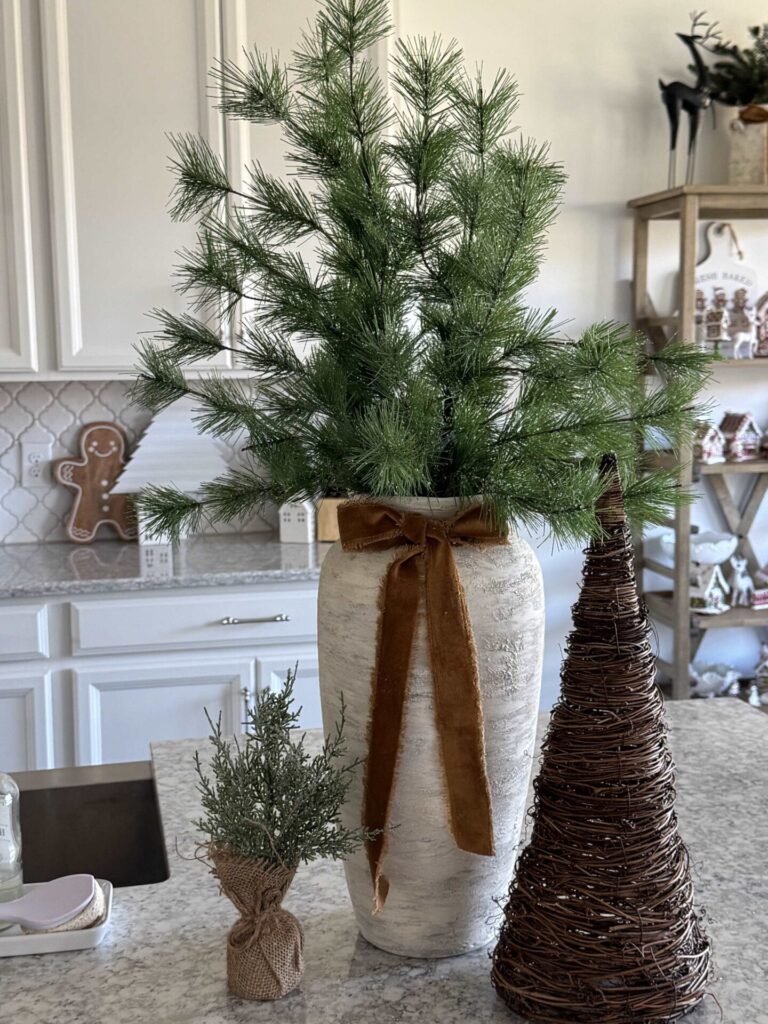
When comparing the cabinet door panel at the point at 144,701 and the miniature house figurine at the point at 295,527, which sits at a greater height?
the miniature house figurine at the point at 295,527

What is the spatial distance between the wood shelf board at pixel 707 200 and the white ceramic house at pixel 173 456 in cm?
143

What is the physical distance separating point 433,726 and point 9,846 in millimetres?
462

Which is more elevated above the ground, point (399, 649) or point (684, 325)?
point (684, 325)

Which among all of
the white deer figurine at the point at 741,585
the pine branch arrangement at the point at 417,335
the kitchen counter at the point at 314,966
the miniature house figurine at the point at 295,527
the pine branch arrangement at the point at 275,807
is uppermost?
the pine branch arrangement at the point at 417,335

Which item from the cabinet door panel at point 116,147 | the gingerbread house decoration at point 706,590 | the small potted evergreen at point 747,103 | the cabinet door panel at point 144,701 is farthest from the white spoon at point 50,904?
the small potted evergreen at point 747,103

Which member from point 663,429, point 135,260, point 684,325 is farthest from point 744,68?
point 663,429

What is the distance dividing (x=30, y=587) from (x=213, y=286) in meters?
1.79

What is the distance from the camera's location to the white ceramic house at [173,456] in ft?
10.5

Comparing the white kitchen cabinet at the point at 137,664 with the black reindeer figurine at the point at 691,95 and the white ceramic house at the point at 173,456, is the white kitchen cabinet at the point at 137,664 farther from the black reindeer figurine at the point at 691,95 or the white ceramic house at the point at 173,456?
the black reindeer figurine at the point at 691,95

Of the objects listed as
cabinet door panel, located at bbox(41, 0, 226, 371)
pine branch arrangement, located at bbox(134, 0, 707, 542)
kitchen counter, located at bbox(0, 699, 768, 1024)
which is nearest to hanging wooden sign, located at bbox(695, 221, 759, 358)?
cabinet door panel, located at bbox(41, 0, 226, 371)

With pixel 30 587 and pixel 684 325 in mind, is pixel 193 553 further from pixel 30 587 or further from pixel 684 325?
pixel 684 325

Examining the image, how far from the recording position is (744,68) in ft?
10.5

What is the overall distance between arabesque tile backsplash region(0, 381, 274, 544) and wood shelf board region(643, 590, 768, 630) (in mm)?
A: 1639

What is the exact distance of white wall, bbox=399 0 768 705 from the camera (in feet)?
10.7
